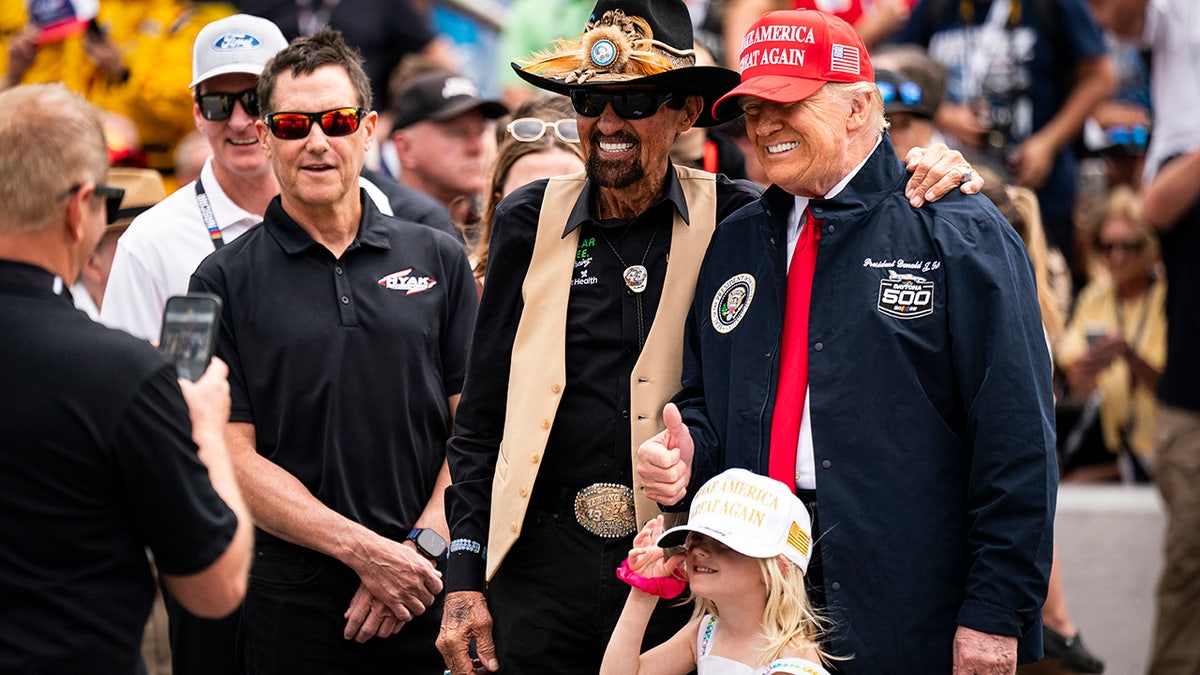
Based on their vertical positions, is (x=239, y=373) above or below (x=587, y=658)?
above

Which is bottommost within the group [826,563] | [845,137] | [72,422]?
[826,563]

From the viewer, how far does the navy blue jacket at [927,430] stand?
3600mm

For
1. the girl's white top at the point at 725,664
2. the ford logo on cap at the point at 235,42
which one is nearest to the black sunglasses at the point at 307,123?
the ford logo on cap at the point at 235,42

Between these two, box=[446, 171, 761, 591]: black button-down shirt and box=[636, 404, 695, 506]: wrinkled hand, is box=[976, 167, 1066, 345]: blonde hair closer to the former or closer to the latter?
box=[446, 171, 761, 591]: black button-down shirt

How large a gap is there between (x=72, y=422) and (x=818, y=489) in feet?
5.83

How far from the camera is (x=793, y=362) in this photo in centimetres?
386

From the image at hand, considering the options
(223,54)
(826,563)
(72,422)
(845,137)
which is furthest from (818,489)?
(223,54)

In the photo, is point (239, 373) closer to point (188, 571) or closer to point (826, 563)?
point (188, 571)

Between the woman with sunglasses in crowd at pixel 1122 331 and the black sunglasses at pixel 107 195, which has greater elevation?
the black sunglasses at pixel 107 195

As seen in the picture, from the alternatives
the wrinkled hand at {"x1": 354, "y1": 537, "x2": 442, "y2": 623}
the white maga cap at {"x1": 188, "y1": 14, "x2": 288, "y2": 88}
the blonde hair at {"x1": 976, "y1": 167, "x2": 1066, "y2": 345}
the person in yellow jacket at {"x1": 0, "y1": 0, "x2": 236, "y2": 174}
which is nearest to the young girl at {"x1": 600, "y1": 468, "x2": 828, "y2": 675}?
the wrinkled hand at {"x1": 354, "y1": 537, "x2": 442, "y2": 623}

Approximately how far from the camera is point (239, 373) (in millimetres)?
4527

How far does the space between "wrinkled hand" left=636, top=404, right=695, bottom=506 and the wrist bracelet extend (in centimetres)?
21

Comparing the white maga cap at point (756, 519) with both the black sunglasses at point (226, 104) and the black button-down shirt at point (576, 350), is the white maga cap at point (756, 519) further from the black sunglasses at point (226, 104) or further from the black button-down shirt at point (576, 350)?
the black sunglasses at point (226, 104)

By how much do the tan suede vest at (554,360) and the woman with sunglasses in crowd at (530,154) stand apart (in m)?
0.98
